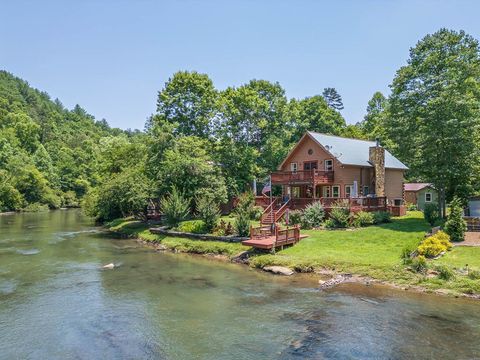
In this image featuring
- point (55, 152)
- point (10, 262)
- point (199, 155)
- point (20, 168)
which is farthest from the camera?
point (55, 152)

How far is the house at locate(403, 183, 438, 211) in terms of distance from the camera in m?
48.0

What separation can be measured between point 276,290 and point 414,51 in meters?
25.1

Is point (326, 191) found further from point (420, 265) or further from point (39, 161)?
point (39, 161)

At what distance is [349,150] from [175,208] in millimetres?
19388

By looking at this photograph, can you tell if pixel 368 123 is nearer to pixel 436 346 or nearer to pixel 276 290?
pixel 276 290

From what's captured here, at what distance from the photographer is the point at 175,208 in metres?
36.2

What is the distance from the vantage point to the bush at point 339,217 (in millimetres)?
30891

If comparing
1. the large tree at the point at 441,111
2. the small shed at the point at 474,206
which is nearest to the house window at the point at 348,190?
the large tree at the point at 441,111

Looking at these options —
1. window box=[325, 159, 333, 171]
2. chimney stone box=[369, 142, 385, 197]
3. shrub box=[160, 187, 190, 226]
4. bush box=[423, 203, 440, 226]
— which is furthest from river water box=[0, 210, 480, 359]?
chimney stone box=[369, 142, 385, 197]

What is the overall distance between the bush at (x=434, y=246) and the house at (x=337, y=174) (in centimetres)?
1152

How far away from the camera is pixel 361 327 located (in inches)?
569

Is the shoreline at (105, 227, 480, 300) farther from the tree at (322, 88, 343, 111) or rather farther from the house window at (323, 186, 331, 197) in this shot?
the tree at (322, 88, 343, 111)

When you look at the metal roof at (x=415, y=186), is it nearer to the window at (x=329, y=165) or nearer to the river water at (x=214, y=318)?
the window at (x=329, y=165)

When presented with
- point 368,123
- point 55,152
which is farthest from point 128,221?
point 55,152
